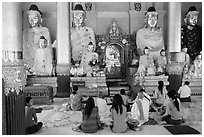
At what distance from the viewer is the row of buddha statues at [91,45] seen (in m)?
9.53

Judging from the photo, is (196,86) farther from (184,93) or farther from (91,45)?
(91,45)

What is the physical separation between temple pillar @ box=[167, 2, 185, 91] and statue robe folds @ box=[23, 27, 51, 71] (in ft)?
15.9

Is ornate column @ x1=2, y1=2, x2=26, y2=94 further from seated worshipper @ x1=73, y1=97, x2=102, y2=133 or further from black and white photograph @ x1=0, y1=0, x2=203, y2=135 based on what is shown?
seated worshipper @ x1=73, y1=97, x2=102, y2=133

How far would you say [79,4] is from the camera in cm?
1033

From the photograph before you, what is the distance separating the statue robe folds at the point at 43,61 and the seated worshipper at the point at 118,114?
5.63m

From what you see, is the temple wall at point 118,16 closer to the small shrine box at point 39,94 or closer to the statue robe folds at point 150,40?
the statue robe folds at point 150,40

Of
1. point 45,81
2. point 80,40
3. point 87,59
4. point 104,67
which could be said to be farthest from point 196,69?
point 45,81

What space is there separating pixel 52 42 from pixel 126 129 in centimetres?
724

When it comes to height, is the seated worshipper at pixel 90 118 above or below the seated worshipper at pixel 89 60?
below

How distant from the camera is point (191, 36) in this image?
34.7 feet

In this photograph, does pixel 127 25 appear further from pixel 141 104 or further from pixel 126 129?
pixel 126 129

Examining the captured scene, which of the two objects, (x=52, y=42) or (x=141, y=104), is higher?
(x=52, y=42)

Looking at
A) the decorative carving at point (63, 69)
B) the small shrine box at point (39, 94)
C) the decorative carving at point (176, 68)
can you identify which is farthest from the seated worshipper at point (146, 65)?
the small shrine box at point (39, 94)

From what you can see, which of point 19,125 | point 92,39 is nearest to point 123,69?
point 92,39
